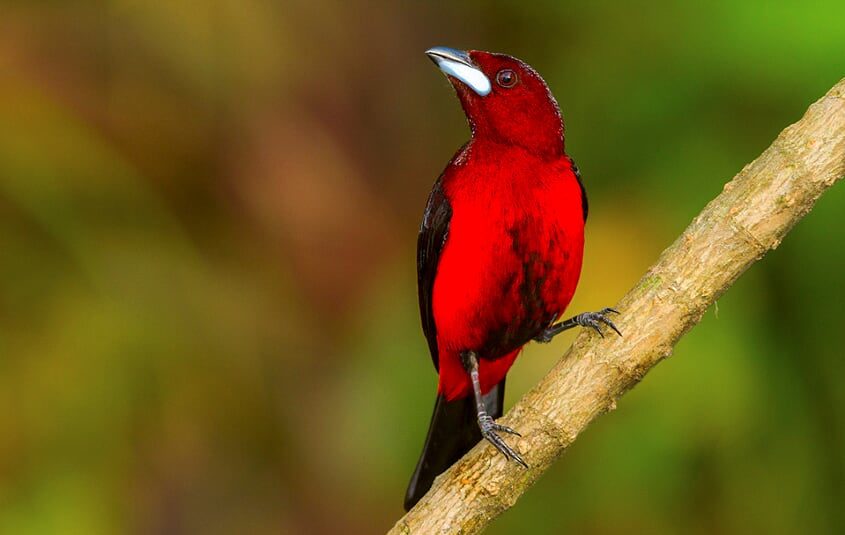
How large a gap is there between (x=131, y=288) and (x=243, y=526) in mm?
940

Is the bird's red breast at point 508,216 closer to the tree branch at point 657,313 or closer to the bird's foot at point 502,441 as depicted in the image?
the tree branch at point 657,313

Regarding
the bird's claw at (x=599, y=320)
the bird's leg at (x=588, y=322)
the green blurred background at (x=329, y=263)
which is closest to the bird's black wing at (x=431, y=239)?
the bird's leg at (x=588, y=322)

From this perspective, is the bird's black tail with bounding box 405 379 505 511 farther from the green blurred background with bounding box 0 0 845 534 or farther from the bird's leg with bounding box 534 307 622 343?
the green blurred background with bounding box 0 0 845 534

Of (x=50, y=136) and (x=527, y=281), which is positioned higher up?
(x=50, y=136)

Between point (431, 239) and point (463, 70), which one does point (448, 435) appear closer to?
point (431, 239)

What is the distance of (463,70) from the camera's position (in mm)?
3184

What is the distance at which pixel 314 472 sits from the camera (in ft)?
14.4

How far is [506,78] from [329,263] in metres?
1.55

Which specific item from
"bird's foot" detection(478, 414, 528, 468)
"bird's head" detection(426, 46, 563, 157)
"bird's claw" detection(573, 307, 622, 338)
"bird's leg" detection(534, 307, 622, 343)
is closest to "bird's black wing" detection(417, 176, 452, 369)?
"bird's head" detection(426, 46, 563, 157)

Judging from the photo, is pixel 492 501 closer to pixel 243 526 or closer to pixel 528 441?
pixel 528 441

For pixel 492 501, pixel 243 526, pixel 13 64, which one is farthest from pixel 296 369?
pixel 492 501

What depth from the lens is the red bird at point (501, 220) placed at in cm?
308

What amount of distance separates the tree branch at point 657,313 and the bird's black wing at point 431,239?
553 millimetres

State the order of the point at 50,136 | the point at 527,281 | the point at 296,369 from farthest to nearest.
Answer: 1. the point at 296,369
2. the point at 50,136
3. the point at 527,281
